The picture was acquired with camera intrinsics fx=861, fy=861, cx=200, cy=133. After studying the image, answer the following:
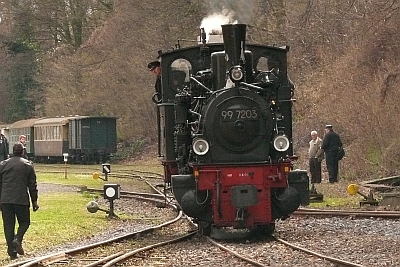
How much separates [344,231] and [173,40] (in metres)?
26.8

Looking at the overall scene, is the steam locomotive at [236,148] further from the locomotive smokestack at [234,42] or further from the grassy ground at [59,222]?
the grassy ground at [59,222]

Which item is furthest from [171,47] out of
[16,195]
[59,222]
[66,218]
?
[16,195]

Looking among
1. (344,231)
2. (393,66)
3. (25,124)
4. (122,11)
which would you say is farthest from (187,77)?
(25,124)

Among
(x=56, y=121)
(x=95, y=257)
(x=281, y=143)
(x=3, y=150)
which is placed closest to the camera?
(x=95, y=257)

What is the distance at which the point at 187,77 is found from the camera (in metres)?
14.2

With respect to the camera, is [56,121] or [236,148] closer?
[236,148]

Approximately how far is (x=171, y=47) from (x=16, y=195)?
2537 centimetres

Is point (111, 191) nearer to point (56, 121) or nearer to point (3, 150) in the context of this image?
point (3, 150)

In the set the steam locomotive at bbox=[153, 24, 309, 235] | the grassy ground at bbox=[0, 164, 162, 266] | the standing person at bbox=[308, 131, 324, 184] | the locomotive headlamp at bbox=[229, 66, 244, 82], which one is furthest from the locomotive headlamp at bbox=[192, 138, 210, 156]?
the standing person at bbox=[308, 131, 324, 184]

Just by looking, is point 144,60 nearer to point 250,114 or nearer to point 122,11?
point 122,11

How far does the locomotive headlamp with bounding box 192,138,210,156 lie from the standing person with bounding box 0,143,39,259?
93.5 inches

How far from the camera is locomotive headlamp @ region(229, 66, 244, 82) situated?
12.3 metres

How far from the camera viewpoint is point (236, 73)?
12367 millimetres

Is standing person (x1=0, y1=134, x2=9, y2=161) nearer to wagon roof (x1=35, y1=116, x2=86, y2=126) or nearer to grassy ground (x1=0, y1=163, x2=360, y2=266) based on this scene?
grassy ground (x1=0, y1=163, x2=360, y2=266)
